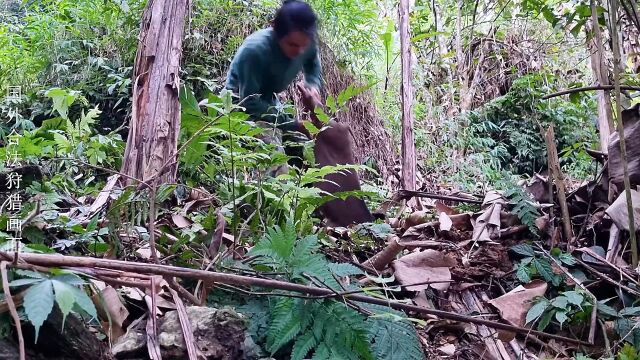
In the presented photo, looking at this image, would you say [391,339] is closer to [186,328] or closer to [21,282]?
[186,328]

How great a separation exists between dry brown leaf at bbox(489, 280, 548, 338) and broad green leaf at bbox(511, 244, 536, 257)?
0.14 metres

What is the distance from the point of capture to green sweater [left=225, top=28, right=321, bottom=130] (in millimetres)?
2900

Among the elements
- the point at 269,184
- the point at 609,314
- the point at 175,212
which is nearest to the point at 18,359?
the point at 175,212

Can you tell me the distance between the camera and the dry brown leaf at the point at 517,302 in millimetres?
1663

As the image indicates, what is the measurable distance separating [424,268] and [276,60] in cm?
168

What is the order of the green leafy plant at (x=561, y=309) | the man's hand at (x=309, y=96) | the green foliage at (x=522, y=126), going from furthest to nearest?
the green foliage at (x=522, y=126) → the man's hand at (x=309, y=96) → the green leafy plant at (x=561, y=309)

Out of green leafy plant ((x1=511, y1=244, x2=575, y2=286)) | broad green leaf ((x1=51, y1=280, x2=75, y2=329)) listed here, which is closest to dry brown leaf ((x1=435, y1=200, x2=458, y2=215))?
green leafy plant ((x1=511, y1=244, x2=575, y2=286))

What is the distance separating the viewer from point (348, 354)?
120cm

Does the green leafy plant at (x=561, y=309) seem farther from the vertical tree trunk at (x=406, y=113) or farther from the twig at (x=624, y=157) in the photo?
the vertical tree trunk at (x=406, y=113)

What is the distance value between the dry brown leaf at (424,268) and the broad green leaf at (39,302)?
1087 millimetres

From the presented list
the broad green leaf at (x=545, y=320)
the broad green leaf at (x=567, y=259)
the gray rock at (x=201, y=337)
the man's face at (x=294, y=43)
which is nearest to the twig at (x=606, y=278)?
the broad green leaf at (x=567, y=259)

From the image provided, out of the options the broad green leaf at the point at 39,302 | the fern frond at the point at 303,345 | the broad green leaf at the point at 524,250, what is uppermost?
the broad green leaf at the point at 39,302

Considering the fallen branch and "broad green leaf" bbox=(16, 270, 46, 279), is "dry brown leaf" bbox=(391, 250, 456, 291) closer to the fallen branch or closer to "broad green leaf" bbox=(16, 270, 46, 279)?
the fallen branch

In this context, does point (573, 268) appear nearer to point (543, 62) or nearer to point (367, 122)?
point (367, 122)
